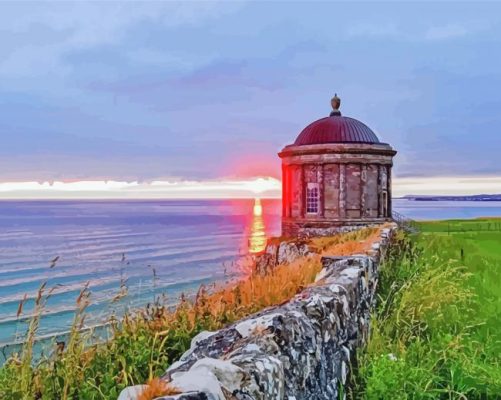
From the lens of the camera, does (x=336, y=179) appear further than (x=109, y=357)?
Yes

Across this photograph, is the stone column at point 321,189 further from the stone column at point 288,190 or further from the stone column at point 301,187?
the stone column at point 288,190

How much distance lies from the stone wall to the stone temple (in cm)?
2503

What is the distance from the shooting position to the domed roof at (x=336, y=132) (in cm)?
3158

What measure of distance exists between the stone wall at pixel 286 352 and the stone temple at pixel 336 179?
25.0m

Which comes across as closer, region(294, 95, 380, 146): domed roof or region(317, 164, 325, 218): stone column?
region(317, 164, 325, 218): stone column

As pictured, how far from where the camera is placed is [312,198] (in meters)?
31.9

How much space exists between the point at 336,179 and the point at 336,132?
2817mm

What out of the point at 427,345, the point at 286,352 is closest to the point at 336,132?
the point at 427,345

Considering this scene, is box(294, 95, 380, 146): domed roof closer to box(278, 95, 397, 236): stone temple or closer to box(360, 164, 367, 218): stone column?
box(278, 95, 397, 236): stone temple

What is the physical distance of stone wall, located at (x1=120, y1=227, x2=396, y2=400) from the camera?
9.57 feet

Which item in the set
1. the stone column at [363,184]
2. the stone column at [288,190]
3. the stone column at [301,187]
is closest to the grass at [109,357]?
the stone column at [301,187]

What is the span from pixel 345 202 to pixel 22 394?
94.4 feet

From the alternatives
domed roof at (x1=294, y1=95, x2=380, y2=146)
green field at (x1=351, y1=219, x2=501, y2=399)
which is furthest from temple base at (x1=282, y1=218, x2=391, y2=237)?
green field at (x1=351, y1=219, x2=501, y2=399)

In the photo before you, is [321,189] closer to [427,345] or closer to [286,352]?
[427,345]
